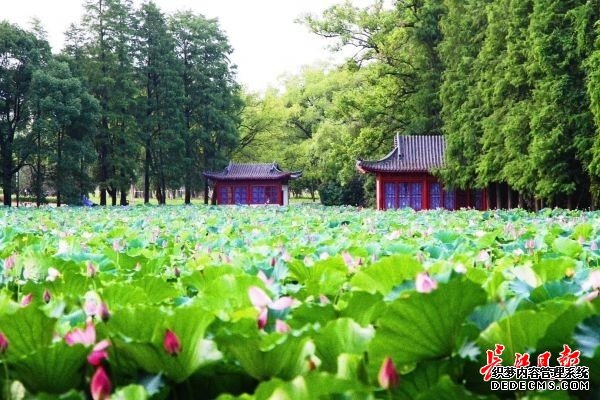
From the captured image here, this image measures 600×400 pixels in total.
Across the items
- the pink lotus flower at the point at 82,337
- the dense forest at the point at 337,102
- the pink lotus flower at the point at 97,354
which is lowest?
the pink lotus flower at the point at 97,354

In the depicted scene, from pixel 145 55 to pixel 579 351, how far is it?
113 feet

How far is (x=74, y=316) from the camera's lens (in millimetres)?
1248

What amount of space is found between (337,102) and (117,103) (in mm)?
11201

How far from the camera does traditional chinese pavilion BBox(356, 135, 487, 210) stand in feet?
80.9

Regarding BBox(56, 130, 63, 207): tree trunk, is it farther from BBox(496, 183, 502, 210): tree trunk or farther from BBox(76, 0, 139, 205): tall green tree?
BBox(496, 183, 502, 210): tree trunk

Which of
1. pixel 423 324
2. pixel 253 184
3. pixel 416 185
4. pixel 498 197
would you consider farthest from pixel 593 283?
pixel 253 184

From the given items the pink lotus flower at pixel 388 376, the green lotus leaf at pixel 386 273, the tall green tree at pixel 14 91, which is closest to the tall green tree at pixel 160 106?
the tall green tree at pixel 14 91

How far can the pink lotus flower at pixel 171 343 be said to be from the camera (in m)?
0.89

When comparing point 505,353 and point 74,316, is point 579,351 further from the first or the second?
point 74,316

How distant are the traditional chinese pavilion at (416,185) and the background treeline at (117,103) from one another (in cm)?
1203

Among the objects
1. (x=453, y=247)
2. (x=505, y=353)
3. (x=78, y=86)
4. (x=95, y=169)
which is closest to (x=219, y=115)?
(x=95, y=169)

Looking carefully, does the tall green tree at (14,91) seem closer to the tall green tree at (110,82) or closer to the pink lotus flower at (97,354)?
the tall green tree at (110,82)

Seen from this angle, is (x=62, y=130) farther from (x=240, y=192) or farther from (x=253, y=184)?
(x=253, y=184)

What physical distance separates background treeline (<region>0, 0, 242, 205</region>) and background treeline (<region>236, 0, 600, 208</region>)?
657 centimetres
